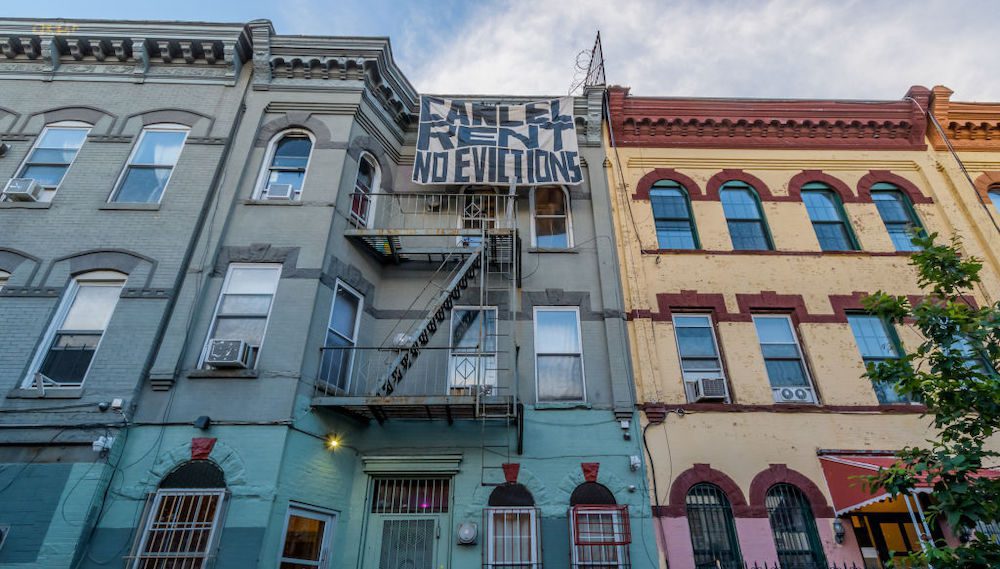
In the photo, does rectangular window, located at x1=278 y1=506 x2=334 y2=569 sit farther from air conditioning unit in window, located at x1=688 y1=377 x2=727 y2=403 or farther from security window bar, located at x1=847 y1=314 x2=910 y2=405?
security window bar, located at x1=847 y1=314 x2=910 y2=405

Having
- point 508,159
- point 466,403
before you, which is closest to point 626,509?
point 466,403

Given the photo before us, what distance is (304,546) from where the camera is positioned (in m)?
7.84

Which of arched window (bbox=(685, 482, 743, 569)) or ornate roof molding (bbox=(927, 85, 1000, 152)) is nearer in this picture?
arched window (bbox=(685, 482, 743, 569))

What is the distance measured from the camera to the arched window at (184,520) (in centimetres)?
711

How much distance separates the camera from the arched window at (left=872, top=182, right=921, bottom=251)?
11.9m

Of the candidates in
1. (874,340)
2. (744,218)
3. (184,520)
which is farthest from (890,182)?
(184,520)

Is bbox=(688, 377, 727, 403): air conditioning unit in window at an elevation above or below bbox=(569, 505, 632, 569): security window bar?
above

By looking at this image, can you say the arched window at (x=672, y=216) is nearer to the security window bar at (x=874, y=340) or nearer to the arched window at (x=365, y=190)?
the security window bar at (x=874, y=340)

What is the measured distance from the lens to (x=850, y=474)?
8711mm

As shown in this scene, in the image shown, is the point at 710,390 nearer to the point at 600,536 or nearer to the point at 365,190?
the point at 600,536

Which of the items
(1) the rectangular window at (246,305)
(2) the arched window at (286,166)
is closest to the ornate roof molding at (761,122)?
(2) the arched window at (286,166)

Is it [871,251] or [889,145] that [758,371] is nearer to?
[871,251]

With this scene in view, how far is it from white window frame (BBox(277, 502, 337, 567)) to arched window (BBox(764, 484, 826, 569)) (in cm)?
730

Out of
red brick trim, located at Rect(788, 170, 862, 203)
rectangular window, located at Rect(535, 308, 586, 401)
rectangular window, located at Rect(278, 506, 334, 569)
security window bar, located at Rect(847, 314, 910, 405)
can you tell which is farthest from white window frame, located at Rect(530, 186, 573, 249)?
rectangular window, located at Rect(278, 506, 334, 569)
